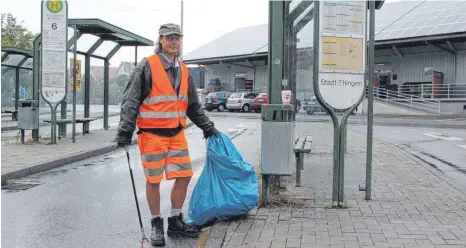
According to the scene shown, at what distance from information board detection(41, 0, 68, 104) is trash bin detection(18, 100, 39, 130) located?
487 millimetres

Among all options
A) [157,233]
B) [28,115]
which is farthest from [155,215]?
[28,115]

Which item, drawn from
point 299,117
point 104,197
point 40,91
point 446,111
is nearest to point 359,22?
point 299,117

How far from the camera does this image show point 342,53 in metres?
5.72

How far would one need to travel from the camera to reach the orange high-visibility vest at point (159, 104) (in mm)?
4473

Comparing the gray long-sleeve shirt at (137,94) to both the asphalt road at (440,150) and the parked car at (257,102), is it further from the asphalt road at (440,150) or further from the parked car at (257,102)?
the parked car at (257,102)

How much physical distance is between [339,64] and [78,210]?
3332 mm

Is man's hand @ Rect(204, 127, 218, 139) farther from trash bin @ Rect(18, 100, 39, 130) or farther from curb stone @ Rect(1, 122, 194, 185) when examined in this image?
trash bin @ Rect(18, 100, 39, 130)

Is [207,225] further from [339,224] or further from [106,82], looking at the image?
[106,82]

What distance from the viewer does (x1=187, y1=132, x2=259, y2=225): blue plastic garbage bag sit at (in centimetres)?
500

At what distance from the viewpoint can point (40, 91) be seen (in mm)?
12008

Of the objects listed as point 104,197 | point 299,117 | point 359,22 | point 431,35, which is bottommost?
point 104,197

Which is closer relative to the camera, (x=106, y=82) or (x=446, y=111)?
(x=106, y=82)

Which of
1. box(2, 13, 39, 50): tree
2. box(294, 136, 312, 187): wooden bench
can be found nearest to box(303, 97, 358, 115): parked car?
→ box(294, 136, 312, 187): wooden bench

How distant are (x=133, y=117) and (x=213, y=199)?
1.17 metres
